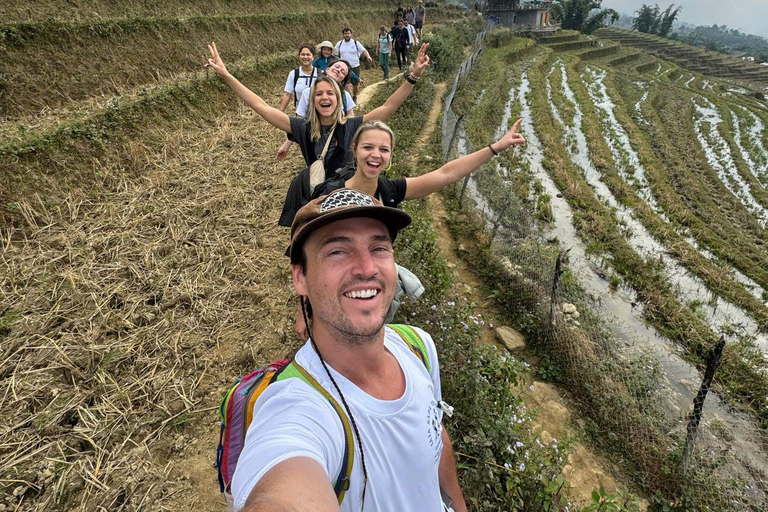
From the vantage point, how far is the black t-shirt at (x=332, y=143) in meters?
3.95

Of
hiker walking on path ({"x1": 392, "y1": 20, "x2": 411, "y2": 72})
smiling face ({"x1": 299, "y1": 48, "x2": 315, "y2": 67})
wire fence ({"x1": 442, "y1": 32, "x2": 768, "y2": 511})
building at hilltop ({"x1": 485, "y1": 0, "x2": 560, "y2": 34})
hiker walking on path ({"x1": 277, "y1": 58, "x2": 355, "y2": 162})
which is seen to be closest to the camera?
wire fence ({"x1": 442, "y1": 32, "x2": 768, "y2": 511})

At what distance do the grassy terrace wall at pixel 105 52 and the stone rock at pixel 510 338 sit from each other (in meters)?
9.18

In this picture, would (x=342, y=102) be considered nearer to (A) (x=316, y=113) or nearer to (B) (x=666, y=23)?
(A) (x=316, y=113)

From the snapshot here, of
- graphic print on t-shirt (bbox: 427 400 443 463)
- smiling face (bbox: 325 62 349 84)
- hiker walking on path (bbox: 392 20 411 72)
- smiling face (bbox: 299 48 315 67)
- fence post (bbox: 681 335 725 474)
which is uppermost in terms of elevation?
hiker walking on path (bbox: 392 20 411 72)

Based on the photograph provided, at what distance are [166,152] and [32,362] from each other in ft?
16.3

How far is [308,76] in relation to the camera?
6.22 m

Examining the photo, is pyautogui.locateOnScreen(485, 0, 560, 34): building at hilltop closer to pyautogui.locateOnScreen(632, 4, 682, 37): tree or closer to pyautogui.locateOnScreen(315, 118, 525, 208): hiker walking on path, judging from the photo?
pyautogui.locateOnScreen(315, 118, 525, 208): hiker walking on path

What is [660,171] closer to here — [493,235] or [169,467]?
[493,235]

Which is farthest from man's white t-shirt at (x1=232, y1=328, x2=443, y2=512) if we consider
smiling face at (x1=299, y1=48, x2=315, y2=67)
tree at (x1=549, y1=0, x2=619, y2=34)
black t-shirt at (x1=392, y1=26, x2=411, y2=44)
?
tree at (x1=549, y1=0, x2=619, y2=34)

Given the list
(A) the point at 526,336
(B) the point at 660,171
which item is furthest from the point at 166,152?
(B) the point at 660,171

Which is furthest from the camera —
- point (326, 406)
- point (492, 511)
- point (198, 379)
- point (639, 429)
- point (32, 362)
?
point (639, 429)

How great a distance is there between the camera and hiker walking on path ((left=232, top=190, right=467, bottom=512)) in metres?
1.27

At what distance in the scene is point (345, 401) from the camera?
1.41 m

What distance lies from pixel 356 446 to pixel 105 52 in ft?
35.7
